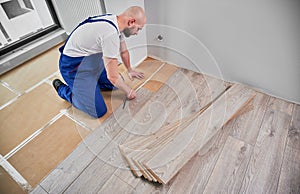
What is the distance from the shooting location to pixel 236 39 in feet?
4.65

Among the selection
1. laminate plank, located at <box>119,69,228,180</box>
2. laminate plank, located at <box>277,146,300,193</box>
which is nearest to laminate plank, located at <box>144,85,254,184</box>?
laminate plank, located at <box>119,69,228,180</box>

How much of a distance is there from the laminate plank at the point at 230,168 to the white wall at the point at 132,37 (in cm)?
95

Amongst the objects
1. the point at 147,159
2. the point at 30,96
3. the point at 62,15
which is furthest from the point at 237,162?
the point at 62,15

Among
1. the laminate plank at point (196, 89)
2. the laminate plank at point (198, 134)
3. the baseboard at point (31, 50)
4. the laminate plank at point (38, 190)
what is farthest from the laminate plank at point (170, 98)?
the baseboard at point (31, 50)

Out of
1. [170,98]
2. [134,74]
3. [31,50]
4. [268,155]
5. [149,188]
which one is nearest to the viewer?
[149,188]

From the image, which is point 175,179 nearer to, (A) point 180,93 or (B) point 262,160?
(B) point 262,160

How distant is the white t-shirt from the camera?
3.70 feet

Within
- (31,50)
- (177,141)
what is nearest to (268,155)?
(177,141)

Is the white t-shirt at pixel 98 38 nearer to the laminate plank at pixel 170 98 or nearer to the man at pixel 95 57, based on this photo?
the man at pixel 95 57

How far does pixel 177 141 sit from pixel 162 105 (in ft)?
1.37

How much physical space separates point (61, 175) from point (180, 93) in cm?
98

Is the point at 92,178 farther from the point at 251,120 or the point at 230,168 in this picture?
the point at 251,120

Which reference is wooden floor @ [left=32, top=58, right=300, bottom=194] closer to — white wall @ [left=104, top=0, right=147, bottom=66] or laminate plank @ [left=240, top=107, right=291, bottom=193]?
laminate plank @ [left=240, top=107, right=291, bottom=193]

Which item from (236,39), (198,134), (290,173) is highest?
(236,39)
